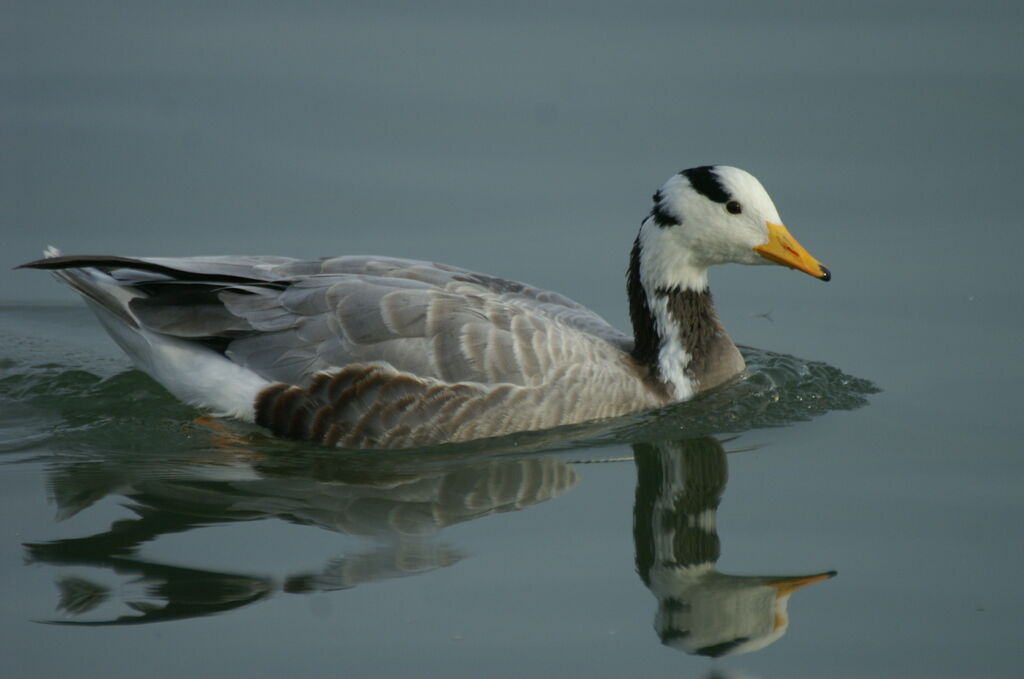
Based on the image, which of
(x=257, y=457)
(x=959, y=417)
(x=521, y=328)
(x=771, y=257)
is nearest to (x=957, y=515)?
(x=959, y=417)

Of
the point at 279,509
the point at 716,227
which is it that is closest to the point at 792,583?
the point at 279,509

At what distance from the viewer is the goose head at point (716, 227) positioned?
920cm

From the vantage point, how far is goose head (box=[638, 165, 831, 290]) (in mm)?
9203

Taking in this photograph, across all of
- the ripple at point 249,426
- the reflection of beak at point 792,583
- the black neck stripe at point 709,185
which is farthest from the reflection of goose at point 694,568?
the black neck stripe at point 709,185

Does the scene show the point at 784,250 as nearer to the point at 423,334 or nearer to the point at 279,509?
the point at 423,334

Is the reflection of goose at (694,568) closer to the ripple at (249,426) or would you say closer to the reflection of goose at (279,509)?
the ripple at (249,426)

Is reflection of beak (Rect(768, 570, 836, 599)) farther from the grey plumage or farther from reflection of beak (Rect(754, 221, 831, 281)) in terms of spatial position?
reflection of beak (Rect(754, 221, 831, 281))

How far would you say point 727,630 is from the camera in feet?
21.8

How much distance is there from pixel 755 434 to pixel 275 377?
3231mm

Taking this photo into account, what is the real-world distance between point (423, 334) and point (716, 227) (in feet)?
7.19

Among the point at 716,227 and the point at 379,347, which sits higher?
the point at 716,227

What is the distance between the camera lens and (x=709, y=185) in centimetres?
922

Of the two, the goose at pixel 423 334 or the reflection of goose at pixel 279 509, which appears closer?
the reflection of goose at pixel 279 509

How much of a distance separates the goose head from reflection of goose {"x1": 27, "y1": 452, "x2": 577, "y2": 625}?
75.2 inches
